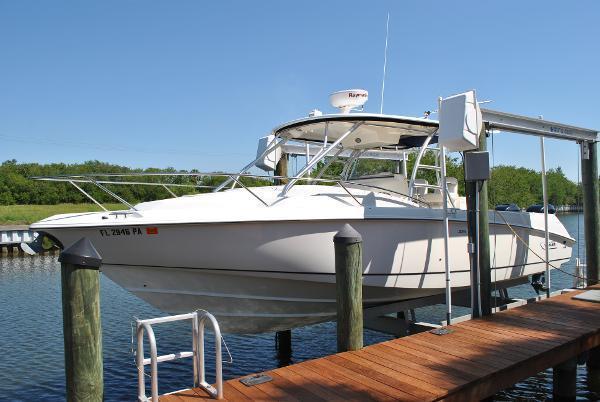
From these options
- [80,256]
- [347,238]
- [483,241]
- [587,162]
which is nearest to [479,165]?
[483,241]

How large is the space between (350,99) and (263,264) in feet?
10.4

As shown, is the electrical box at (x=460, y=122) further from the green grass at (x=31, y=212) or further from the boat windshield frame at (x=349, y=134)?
the green grass at (x=31, y=212)

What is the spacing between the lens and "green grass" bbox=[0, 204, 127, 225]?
102ft

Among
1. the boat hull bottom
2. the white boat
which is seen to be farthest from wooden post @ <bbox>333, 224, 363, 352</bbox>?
the boat hull bottom

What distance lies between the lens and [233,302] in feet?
20.3

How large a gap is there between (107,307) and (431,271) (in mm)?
9186

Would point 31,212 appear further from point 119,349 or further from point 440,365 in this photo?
point 440,365

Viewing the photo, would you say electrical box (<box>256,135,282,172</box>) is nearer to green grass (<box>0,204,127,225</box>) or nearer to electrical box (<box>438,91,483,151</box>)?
electrical box (<box>438,91,483,151</box>)

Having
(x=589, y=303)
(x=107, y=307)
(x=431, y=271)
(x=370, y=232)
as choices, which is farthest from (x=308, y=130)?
(x=107, y=307)

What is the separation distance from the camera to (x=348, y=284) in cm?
504

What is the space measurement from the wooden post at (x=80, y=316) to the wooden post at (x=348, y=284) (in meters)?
2.42

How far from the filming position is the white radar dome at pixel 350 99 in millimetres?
7499

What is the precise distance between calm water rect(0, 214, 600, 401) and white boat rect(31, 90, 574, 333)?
1806 millimetres

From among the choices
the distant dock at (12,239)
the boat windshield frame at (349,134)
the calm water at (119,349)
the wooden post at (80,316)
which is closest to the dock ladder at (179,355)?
the wooden post at (80,316)
